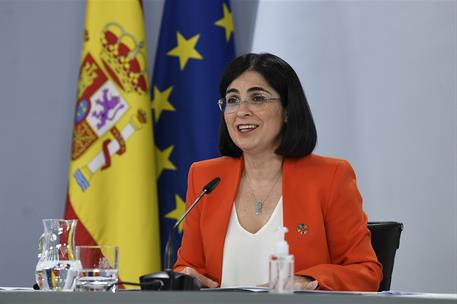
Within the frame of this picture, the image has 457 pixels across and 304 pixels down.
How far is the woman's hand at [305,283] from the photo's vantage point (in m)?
2.11

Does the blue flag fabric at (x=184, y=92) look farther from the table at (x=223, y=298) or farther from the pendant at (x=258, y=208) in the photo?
the table at (x=223, y=298)

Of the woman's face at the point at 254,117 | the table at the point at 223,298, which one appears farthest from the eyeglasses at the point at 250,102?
the table at the point at 223,298

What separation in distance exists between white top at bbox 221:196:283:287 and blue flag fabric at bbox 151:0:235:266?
125cm

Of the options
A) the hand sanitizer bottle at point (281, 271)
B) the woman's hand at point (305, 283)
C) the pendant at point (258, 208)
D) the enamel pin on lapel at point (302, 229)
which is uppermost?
the pendant at point (258, 208)

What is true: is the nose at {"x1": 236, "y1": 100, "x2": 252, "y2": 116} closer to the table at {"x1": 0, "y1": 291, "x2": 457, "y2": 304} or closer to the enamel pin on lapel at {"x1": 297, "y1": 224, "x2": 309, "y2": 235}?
the enamel pin on lapel at {"x1": 297, "y1": 224, "x2": 309, "y2": 235}

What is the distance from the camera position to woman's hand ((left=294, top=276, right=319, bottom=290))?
211 cm

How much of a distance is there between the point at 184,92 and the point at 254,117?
1244 millimetres

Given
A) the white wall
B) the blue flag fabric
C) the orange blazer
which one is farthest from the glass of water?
the blue flag fabric

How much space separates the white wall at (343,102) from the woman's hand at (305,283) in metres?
0.94

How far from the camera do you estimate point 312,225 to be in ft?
7.88

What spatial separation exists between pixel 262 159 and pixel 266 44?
1.48 metres

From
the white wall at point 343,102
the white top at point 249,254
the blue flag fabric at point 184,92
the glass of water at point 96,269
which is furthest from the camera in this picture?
the blue flag fabric at point 184,92

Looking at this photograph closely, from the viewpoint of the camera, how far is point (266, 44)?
13.0ft

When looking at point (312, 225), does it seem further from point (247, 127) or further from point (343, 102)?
point (343, 102)
